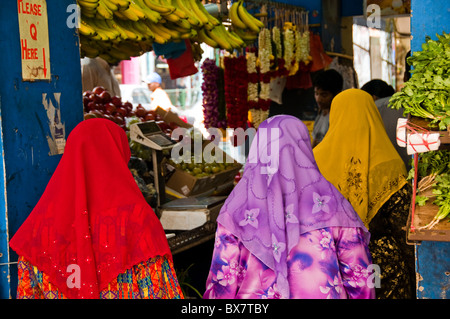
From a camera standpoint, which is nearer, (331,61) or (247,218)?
(247,218)

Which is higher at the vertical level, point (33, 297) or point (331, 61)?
point (331, 61)

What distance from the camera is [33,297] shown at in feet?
7.65

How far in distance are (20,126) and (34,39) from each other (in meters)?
0.44

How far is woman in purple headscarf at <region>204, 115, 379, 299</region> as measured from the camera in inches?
85.5

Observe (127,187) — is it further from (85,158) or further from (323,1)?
(323,1)

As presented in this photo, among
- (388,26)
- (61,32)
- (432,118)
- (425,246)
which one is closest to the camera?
(432,118)

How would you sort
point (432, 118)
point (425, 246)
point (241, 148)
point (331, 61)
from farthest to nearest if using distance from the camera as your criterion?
point (241, 148), point (331, 61), point (425, 246), point (432, 118)

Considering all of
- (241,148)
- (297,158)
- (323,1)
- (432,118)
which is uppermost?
(323,1)

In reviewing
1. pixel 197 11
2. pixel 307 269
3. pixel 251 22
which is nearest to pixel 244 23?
pixel 251 22

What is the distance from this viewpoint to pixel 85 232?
2262 mm

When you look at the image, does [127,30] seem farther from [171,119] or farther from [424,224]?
[424,224]

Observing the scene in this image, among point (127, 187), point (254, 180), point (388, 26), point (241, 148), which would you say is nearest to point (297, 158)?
point (254, 180)
